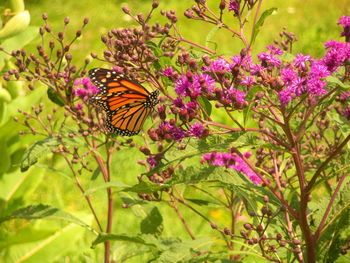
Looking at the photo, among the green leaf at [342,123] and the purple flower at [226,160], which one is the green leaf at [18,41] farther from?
the green leaf at [342,123]

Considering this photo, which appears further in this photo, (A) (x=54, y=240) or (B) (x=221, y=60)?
A: (A) (x=54, y=240)

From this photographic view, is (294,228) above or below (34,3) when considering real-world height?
below

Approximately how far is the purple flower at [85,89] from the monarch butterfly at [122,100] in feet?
0.07

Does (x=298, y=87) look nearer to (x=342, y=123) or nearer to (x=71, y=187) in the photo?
(x=342, y=123)

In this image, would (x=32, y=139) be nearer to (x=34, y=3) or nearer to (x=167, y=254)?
(x=167, y=254)

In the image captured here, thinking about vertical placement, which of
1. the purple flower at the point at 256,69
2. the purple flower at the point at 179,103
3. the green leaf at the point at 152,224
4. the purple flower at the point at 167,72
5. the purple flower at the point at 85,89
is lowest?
the green leaf at the point at 152,224

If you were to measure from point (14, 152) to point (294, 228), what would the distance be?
68.0 inches

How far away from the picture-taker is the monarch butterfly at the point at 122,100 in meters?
2.13

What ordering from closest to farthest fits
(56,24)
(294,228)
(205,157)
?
(294,228)
(205,157)
(56,24)

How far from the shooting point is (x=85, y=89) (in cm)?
213

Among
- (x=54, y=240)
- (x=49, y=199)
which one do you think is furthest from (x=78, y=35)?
(x=49, y=199)

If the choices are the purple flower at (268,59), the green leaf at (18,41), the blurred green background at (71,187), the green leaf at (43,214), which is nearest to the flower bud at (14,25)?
the blurred green background at (71,187)

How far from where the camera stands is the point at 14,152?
2988 mm

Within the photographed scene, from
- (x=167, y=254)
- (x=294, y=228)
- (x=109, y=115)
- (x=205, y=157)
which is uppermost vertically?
(x=109, y=115)
